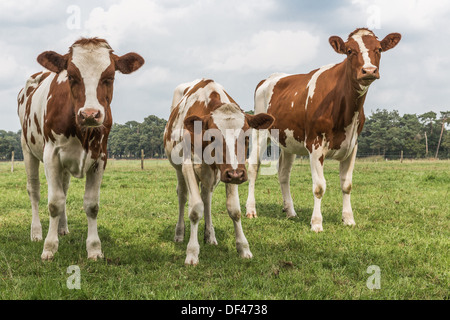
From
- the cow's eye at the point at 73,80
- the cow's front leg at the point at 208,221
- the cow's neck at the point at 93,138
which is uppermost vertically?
the cow's eye at the point at 73,80

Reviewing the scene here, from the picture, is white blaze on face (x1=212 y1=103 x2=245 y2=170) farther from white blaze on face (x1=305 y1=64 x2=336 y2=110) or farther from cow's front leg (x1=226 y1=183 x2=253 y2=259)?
white blaze on face (x1=305 y1=64 x2=336 y2=110)

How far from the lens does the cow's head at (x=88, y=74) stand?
14.0ft

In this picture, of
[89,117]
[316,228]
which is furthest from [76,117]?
[316,228]

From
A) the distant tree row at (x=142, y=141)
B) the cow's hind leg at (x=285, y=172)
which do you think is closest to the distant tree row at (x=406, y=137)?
the distant tree row at (x=142, y=141)

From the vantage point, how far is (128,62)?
4965 mm

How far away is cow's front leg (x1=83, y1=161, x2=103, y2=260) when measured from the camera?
16.9ft

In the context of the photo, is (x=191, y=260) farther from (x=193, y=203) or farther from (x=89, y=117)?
(x=89, y=117)

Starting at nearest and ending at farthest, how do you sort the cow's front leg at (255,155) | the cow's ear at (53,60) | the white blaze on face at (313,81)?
the cow's ear at (53,60)
the white blaze on face at (313,81)
the cow's front leg at (255,155)

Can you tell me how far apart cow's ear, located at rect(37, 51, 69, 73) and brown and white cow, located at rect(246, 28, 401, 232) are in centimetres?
437

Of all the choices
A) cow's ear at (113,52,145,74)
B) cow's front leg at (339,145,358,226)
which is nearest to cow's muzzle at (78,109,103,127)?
cow's ear at (113,52,145,74)

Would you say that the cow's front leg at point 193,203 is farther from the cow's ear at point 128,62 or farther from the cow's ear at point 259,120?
the cow's ear at point 128,62

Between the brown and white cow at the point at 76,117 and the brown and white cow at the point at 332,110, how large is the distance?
3567mm
